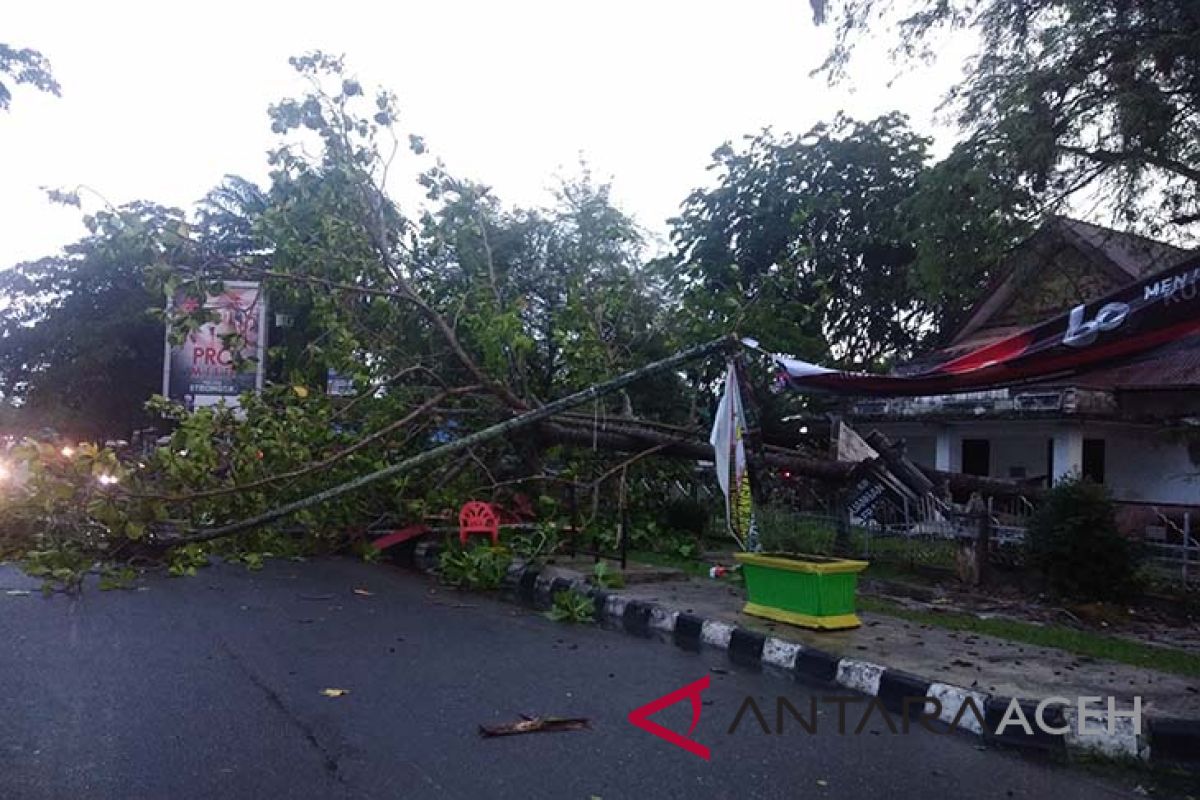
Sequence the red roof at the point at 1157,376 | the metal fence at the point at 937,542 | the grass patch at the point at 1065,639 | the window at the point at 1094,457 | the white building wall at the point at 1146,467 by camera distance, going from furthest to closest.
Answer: the window at the point at 1094,457
the white building wall at the point at 1146,467
the red roof at the point at 1157,376
the metal fence at the point at 937,542
the grass patch at the point at 1065,639

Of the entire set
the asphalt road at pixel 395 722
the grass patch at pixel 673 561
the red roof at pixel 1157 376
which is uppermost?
the red roof at pixel 1157 376

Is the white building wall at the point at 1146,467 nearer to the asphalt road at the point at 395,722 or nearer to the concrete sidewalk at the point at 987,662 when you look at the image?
the concrete sidewalk at the point at 987,662

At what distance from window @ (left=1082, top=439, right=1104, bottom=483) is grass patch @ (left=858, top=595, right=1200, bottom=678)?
37.0 feet

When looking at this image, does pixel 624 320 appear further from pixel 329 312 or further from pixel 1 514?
pixel 1 514

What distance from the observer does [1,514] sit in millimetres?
8797

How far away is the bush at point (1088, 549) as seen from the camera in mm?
9156

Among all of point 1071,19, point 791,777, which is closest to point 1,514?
point 791,777

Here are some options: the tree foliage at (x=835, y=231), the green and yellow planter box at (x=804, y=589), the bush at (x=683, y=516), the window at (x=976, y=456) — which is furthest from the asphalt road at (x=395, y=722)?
the window at (x=976, y=456)

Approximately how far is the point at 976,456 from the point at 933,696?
16281mm

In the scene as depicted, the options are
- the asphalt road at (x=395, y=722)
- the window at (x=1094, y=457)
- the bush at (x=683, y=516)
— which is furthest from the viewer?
the window at (x=1094, y=457)

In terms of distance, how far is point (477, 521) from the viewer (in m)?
10.9

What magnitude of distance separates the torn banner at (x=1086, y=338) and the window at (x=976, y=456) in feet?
47.3

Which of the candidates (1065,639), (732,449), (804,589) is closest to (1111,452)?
(1065,639)

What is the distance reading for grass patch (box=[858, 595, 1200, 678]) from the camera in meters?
6.82
